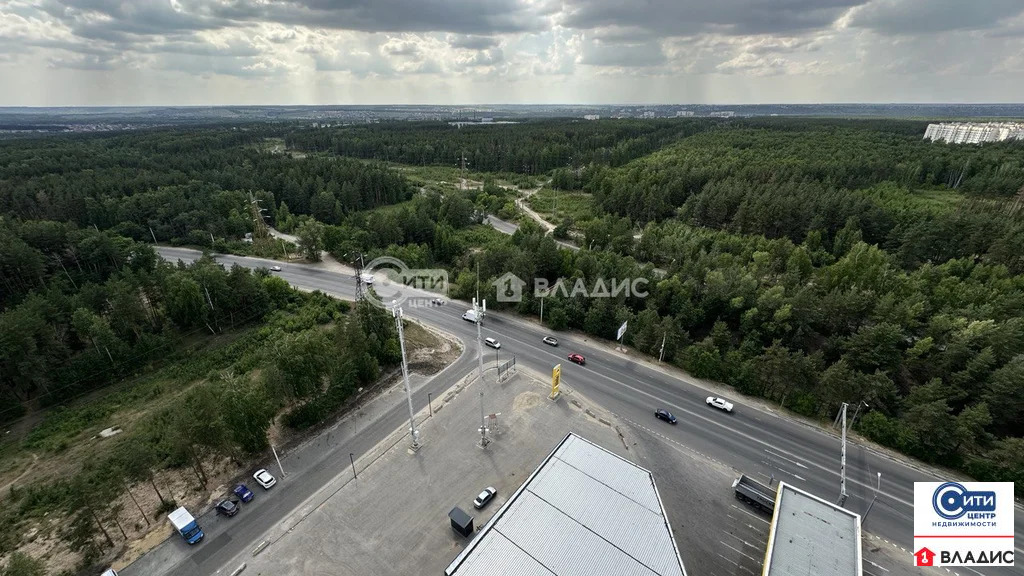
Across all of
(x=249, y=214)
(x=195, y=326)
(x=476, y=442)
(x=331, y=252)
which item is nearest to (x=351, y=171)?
(x=249, y=214)

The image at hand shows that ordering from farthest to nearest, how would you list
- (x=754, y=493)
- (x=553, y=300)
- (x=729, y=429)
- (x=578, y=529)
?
(x=553, y=300), (x=729, y=429), (x=754, y=493), (x=578, y=529)

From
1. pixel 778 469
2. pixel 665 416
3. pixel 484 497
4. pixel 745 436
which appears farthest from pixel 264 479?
pixel 778 469

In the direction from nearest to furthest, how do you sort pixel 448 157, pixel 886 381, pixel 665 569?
pixel 665 569
pixel 886 381
pixel 448 157

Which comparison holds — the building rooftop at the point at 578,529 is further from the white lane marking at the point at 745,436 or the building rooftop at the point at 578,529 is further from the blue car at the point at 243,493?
the blue car at the point at 243,493

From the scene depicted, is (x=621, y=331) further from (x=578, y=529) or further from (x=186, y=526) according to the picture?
(x=186, y=526)

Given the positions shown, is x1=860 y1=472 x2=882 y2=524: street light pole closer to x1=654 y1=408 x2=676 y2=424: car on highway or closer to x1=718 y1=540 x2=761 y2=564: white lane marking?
x1=718 y1=540 x2=761 y2=564: white lane marking

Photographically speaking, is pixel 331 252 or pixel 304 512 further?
pixel 331 252

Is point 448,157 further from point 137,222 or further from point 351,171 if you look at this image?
point 137,222
